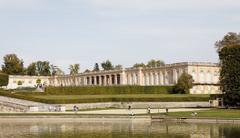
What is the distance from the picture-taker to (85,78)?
495 feet

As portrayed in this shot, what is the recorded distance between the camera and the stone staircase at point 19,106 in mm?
64875

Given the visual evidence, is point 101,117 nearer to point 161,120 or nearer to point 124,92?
point 161,120

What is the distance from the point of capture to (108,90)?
93625 mm

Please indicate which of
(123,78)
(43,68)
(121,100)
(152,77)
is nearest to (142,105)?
(121,100)

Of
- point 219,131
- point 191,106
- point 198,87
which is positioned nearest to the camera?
point 219,131

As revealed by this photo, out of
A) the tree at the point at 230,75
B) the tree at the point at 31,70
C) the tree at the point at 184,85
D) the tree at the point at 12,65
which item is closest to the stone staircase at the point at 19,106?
the tree at the point at 230,75

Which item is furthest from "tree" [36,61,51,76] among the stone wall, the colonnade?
the stone wall

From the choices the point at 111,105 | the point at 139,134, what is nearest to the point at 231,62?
the point at 111,105

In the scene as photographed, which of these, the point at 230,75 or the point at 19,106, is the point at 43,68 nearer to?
the point at 19,106

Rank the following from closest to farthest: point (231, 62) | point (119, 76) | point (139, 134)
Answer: point (139, 134) → point (231, 62) → point (119, 76)

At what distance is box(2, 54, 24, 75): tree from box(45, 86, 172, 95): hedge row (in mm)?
46006

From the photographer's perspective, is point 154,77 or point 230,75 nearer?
point 230,75

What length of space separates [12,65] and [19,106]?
236 feet

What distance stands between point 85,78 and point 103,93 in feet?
194
